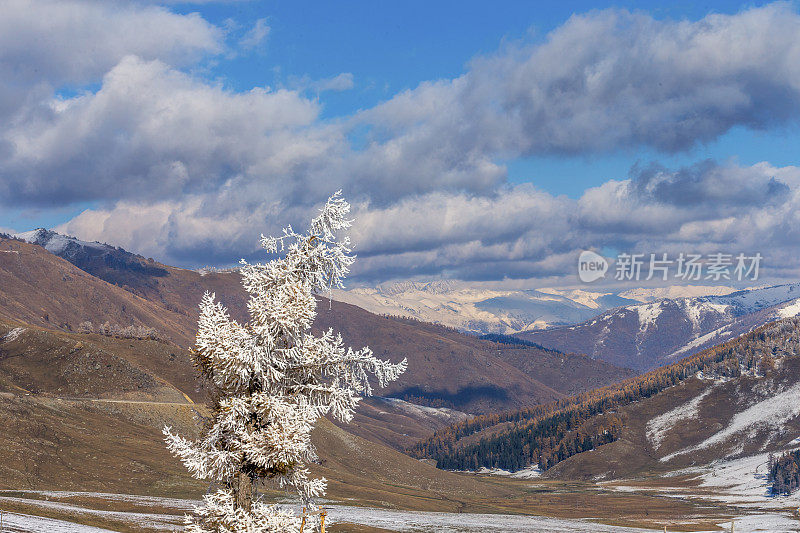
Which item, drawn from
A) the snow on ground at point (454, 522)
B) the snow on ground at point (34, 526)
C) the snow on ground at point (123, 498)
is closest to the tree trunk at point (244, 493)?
the snow on ground at point (34, 526)

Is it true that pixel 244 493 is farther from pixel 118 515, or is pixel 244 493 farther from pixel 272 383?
pixel 118 515

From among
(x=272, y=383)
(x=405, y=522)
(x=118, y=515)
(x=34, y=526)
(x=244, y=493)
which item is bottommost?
(x=405, y=522)

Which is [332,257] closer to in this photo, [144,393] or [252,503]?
[252,503]

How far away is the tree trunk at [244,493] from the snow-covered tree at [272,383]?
0.03m

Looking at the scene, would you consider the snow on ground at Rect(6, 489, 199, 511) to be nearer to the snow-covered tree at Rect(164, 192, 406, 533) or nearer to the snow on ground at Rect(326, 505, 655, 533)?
the snow on ground at Rect(326, 505, 655, 533)

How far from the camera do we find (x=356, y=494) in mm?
166375

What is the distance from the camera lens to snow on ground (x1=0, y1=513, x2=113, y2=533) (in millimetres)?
53094

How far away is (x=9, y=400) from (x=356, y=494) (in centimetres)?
8162

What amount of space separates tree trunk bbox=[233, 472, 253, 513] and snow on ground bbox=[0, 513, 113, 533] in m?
38.5

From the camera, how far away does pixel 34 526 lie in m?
56.8

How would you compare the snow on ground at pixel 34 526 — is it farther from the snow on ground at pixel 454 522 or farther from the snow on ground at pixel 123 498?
the snow on ground at pixel 454 522

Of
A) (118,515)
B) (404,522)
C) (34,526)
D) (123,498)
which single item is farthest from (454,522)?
(34,526)

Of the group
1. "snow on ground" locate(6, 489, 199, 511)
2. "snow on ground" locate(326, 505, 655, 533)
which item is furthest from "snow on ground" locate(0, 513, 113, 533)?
"snow on ground" locate(326, 505, 655, 533)

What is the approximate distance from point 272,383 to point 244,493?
3.65m
